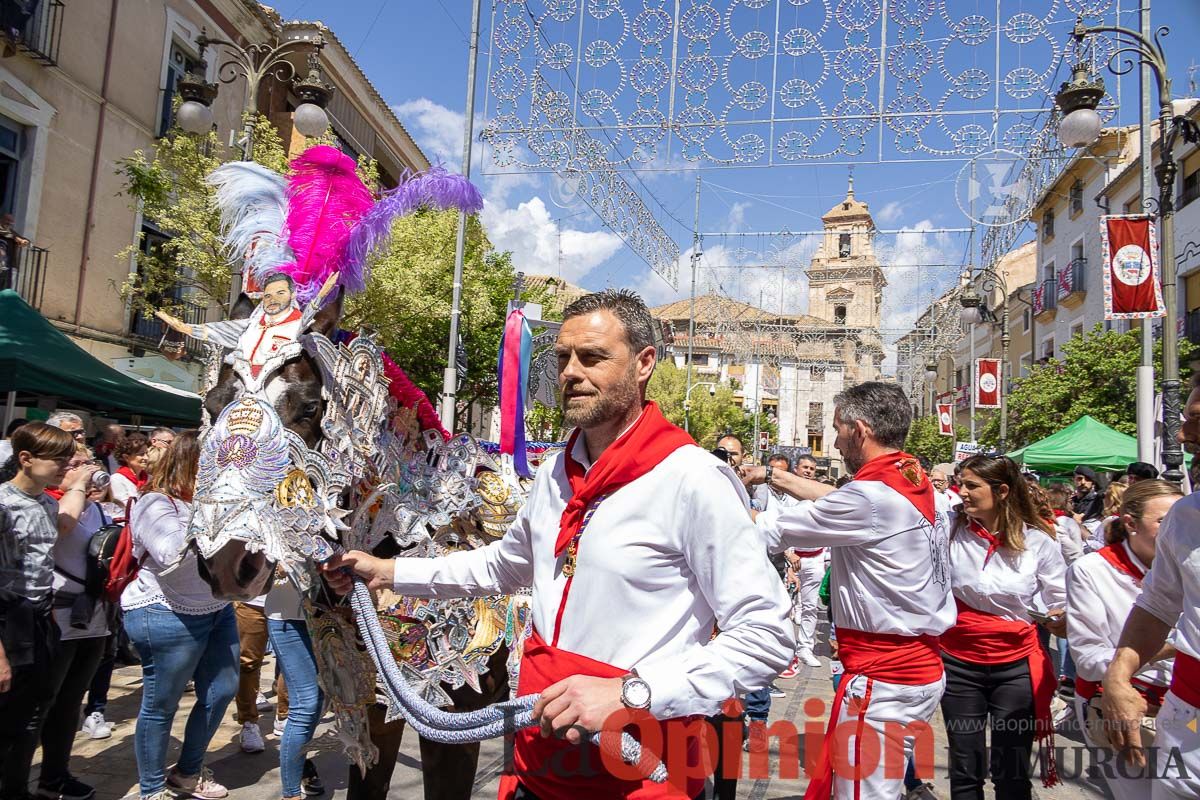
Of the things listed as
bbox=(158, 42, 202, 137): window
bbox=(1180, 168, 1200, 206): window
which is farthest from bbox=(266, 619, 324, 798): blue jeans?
bbox=(1180, 168, 1200, 206): window

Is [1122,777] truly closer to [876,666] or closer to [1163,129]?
[876,666]

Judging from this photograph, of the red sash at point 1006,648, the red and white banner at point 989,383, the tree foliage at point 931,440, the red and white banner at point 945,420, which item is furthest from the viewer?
the tree foliage at point 931,440

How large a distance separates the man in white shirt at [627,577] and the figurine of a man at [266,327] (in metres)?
1.05

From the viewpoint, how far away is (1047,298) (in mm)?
28422

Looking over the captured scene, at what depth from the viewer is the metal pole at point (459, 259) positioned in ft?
39.0

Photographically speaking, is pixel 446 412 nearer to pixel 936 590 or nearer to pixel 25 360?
pixel 25 360

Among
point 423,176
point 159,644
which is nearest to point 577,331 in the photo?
point 423,176

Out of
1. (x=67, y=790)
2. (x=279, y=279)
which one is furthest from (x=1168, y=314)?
(x=67, y=790)

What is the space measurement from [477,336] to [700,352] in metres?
47.5

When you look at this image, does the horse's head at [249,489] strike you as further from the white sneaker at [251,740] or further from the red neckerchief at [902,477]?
the white sneaker at [251,740]

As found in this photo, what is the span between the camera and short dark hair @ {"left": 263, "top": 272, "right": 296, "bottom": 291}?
2.85 metres

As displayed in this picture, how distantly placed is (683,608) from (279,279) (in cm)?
184

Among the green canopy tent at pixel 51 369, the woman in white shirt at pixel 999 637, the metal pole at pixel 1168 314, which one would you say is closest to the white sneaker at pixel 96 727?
the green canopy tent at pixel 51 369

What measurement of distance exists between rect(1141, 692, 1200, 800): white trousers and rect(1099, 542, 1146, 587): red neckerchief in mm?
891
